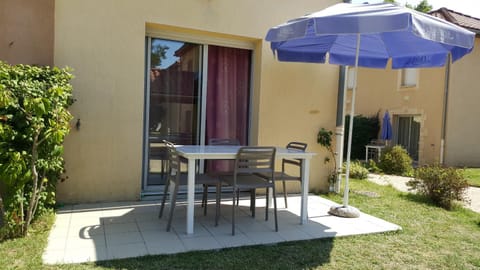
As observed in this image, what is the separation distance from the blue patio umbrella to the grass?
104 centimetres

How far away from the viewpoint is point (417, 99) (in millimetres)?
11969

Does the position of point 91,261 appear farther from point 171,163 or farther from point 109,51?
point 109,51

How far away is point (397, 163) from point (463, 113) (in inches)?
149

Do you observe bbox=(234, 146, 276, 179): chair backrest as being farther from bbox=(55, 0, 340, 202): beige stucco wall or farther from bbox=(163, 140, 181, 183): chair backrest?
bbox=(55, 0, 340, 202): beige stucco wall

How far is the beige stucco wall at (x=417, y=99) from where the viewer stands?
1125 cm

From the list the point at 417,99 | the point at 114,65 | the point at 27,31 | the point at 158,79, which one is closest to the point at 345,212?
the point at 158,79

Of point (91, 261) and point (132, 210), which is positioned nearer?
point (91, 261)

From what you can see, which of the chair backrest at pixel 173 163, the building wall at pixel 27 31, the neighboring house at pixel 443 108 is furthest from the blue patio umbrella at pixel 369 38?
the neighboring house at pixel 443 108

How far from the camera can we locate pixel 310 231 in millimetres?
3906

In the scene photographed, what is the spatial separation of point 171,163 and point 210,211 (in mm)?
924

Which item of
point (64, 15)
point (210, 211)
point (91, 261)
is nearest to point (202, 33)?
point (64, 15)

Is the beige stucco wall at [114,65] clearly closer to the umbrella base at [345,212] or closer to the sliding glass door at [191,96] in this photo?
the sliding glass door at [191,96]

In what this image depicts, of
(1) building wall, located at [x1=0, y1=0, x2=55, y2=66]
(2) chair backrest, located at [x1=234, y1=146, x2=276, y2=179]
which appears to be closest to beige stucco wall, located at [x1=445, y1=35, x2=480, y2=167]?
(2) chair backrest, located at [x1=234, y1=146, x2=276, y2=179]

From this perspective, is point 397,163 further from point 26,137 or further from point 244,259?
point 26,137
